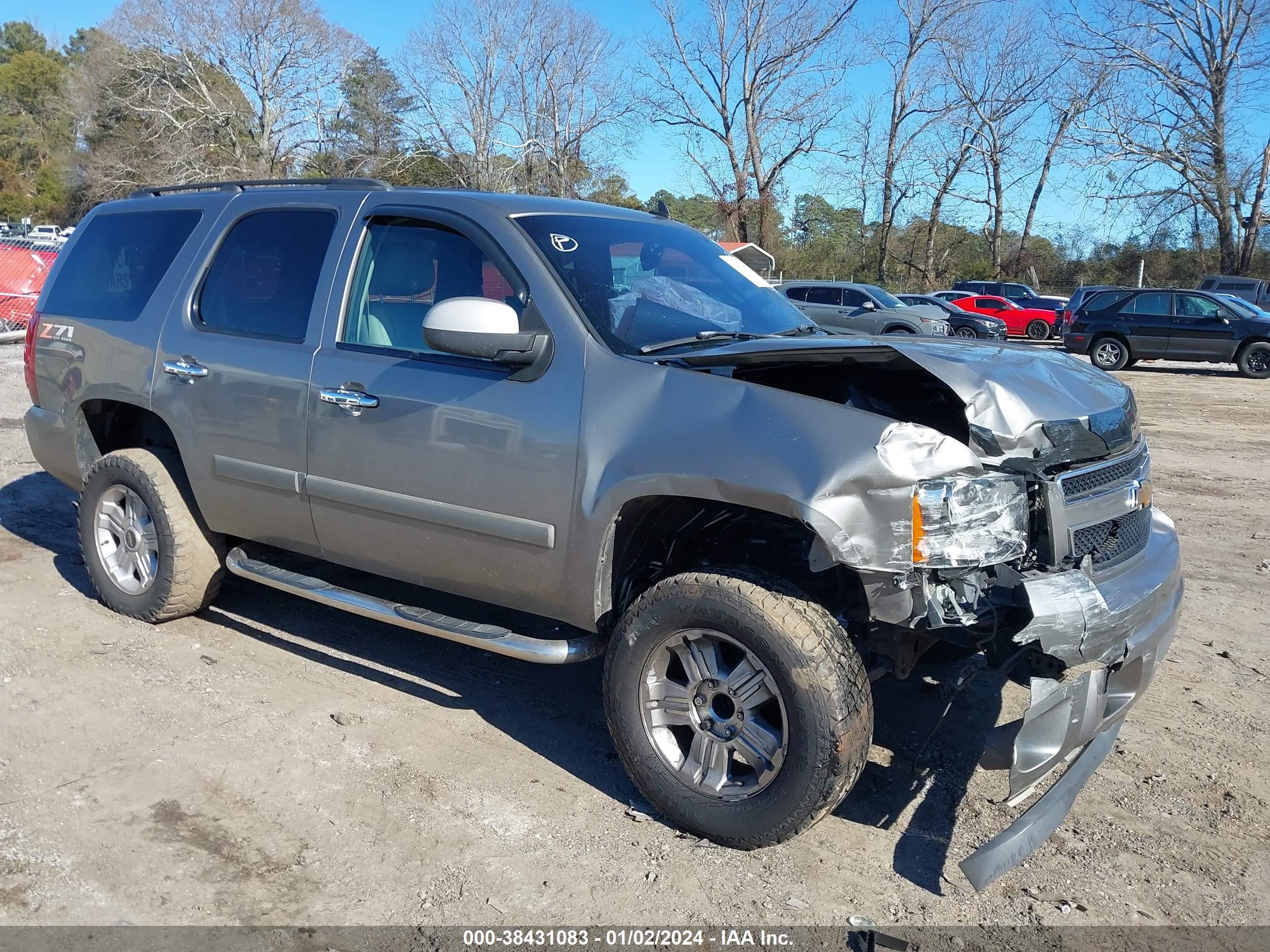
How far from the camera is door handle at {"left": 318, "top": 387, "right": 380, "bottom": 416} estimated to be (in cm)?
386

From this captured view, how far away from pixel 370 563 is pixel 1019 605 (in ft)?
8.03

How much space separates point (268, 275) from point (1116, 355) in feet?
69.8

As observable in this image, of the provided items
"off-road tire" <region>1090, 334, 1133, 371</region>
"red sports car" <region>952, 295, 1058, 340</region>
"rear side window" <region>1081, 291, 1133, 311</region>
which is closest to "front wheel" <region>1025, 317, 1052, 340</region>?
"red sports car" <region>952, 295, 1058, 340</region>

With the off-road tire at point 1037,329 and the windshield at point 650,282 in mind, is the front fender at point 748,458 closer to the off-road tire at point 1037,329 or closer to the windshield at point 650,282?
the windshield at point 650,282

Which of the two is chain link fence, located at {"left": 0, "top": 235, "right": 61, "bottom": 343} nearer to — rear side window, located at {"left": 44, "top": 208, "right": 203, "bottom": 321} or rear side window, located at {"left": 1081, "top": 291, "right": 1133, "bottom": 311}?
rear side window, located at {"left": 44, "top": 208, "right": 203, "bottom": 321}

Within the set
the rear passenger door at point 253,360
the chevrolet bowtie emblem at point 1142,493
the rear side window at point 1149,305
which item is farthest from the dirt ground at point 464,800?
the rear side window at point 1149,305

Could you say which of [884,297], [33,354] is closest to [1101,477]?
[33,354]

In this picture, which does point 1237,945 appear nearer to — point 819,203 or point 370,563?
point 370,563

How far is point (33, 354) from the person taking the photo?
5.32 metres

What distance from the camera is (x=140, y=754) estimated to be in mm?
3750

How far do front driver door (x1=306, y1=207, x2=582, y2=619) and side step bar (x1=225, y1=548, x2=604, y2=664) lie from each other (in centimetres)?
13

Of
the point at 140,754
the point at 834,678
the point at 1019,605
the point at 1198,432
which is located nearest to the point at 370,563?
the point at 140,754

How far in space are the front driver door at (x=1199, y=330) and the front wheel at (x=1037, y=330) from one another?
10.8 meters

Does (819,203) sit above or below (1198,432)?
above
